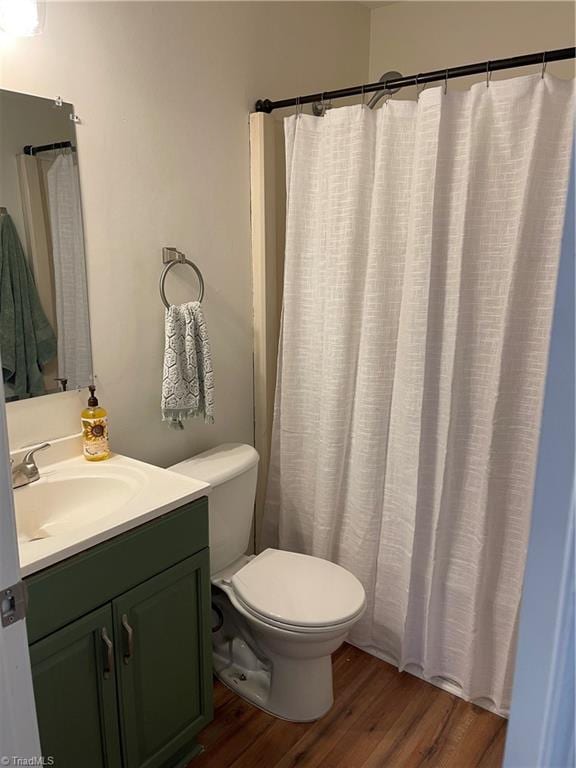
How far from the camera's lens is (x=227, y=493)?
198cm

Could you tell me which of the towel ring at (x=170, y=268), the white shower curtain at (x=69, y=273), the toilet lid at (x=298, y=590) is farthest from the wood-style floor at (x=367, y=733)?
the towel ring at (x=170, y=268)

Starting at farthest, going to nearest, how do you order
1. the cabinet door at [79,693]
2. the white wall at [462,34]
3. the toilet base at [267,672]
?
the white wall at [462,34], the toilet base at [267,672], the cabinet door at [79,693]

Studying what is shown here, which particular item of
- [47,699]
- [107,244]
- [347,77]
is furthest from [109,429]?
[347,77]

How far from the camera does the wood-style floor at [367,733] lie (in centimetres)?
178

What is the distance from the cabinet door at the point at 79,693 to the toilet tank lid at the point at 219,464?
1.94ft

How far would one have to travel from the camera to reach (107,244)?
178cm

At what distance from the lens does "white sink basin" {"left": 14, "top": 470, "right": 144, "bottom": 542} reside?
1.57 m

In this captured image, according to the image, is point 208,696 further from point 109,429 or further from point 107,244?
point 107,244

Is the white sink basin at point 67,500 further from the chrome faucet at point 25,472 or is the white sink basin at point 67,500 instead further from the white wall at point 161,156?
the white wall at point 161,156

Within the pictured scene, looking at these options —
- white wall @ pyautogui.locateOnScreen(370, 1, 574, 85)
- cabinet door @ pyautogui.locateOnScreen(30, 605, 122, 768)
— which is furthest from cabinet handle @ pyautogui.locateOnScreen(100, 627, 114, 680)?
white wall @ pyautogui.locateOnScreen(370, 1, 574, 85)

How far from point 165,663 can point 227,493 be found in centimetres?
56

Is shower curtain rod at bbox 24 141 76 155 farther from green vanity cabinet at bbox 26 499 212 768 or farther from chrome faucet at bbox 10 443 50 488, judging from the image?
green vanity cabinet at bbox 26 499 212 768

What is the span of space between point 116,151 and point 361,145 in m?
0.78

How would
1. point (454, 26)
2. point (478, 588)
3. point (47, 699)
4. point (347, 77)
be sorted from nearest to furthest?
point (47, 699) → point (478, 588) → point (454, 26) → point (347, 77)
